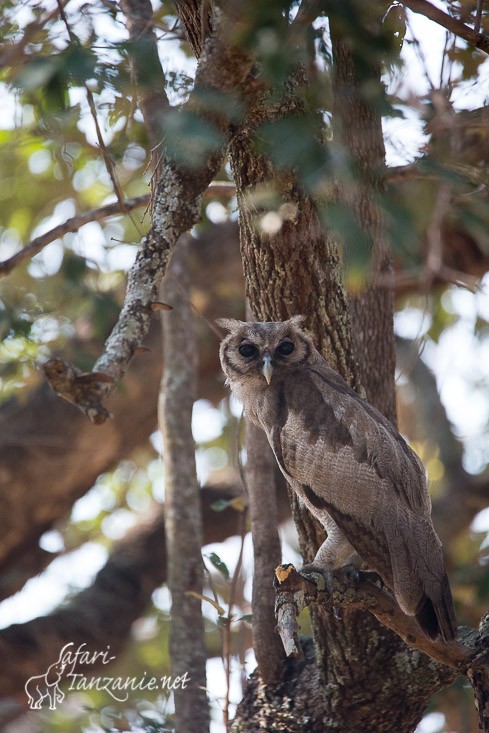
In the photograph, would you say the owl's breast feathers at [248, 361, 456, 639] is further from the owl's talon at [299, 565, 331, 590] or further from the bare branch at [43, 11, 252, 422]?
the bare branch at [43, 11, 252, 422]

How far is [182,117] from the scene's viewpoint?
2.64 meters

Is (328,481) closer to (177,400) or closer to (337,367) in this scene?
(337,367)

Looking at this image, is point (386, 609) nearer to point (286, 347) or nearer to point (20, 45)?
point (286, 347)

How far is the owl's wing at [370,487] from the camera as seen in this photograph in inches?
154

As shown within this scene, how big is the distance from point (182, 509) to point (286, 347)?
1.88 meters

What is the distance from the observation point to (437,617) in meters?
3.81

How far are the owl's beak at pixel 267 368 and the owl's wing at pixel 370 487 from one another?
0.25 meters

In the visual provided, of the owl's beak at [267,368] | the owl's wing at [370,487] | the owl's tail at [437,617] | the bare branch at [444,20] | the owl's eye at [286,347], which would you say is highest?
the bare branch at [444,20]

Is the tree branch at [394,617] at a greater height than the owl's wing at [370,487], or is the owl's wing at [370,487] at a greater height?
the owl's wing at [370,487]

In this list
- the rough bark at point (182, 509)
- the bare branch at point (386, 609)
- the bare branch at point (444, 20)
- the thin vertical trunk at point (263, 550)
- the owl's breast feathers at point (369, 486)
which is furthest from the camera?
the rough bark at point (182, 509)

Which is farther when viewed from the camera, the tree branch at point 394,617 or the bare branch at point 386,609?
the bare branch at point 386,609

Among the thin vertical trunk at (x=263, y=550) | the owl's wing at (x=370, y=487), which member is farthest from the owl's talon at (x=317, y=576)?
the thin vertical trunk at (x=263, y=550)

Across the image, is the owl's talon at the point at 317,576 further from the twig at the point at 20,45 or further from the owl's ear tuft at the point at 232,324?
the twig at the point at 20,45

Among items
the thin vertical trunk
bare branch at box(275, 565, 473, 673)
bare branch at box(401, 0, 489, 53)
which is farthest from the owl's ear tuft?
bare branch at box(401, 0, 489, 53)
